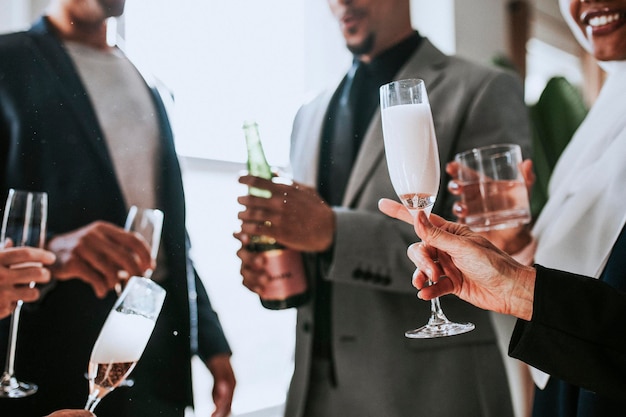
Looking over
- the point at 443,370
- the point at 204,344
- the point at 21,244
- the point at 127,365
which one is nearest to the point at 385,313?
the point at 443,370

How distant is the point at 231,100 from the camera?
2.76 feet

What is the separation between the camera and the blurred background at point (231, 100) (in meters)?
0.81

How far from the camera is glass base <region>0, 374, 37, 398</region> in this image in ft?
2.29

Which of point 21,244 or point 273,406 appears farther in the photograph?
point 273,406

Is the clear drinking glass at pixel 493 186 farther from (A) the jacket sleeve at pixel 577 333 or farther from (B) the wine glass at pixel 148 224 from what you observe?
(B) the wine glass at pixel 148 224

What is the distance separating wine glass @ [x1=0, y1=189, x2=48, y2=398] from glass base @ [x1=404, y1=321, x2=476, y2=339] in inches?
19.2

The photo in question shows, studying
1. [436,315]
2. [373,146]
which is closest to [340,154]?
[373,146]

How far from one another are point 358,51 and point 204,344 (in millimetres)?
522

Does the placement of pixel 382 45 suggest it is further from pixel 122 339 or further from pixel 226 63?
pixel 122 339

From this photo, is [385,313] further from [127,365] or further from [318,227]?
[127,365]

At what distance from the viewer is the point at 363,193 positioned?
91 centimetres

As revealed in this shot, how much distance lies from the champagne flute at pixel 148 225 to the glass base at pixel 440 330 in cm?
36

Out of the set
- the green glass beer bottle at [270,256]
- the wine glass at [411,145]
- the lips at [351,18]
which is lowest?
the green glass beer bottle at [270,256]

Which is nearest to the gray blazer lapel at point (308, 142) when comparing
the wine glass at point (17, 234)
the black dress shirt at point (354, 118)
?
the black dress shirt at point (354, 118)
